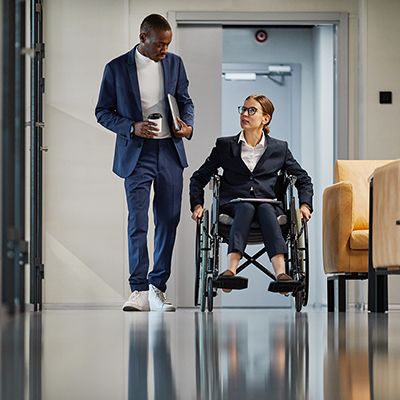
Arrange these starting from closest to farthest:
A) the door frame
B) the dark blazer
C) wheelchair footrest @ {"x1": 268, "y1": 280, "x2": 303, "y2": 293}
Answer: wheelchair footrest @ {"x1": 268, "y1": 280, "x2": 303, "y2": 293}
the dark blazer
the door frame

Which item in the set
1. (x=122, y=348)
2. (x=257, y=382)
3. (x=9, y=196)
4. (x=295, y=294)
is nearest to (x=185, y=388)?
(x=257, y=382)

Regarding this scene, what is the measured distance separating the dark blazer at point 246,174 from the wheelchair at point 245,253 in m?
0.12

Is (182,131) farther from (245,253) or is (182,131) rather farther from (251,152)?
(245,253)

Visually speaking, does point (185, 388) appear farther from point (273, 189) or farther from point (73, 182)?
point (73, 182)

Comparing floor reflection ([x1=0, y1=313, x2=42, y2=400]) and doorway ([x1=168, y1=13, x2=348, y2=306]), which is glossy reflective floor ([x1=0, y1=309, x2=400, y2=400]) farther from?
doorway ([x1=168, y1=13, x2=348, y2=306])

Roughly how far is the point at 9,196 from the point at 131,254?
4096 mm

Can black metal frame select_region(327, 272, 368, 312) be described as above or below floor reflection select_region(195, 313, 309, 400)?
below

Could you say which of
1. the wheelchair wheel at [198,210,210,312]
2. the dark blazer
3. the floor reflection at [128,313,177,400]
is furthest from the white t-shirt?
the floor reflection at [128,313,177,400]

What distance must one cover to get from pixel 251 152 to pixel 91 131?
2078 mm

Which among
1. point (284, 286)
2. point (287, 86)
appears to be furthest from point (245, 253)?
point (287, 86)

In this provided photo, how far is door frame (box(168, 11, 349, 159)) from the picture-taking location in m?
6.75

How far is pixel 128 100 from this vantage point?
469cm

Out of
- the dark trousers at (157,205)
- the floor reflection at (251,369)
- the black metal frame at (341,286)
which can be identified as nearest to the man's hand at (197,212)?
the dark trousers at (157,205)

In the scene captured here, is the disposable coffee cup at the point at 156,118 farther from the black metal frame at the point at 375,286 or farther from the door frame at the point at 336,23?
the door frame at the point at 336,23
